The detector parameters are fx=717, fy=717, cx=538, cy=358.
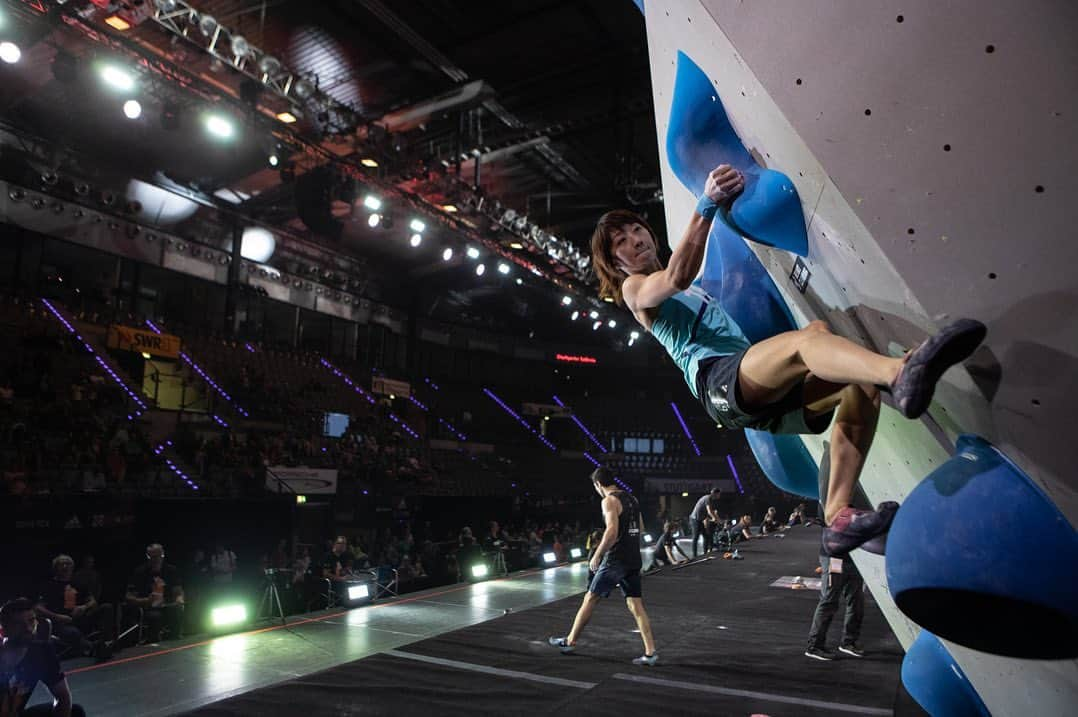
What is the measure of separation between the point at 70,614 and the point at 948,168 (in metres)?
8.24

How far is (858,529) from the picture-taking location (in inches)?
64.7

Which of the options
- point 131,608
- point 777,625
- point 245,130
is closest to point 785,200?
point 777,625

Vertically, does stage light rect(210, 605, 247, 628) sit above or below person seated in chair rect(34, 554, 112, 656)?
below

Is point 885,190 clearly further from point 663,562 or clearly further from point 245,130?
point 663,562

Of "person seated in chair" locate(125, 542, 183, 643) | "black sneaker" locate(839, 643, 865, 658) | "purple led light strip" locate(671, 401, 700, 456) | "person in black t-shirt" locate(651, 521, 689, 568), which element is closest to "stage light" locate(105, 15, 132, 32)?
"person seated in chair" locate(125, 542, 183, 643)

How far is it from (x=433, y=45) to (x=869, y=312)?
39.1ft

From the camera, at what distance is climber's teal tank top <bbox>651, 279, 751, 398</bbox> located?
89.0 inches

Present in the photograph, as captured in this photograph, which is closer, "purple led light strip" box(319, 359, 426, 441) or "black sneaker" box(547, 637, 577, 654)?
"black sneaker" box(547, 637, 577, 654)

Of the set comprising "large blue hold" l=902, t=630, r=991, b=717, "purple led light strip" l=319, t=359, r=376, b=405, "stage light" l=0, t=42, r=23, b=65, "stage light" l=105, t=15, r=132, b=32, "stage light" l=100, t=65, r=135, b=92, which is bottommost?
"large blue hold" l=902, t=630, r=991, b=717

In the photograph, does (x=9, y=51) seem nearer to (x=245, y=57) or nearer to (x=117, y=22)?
(x=117, y=22)

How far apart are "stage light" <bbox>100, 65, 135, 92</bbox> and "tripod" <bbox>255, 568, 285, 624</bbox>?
7015mm

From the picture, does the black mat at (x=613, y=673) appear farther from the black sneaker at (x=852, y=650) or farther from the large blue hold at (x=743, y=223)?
the large blue hold at (x=743, y=223)

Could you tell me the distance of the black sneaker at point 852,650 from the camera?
6.21m

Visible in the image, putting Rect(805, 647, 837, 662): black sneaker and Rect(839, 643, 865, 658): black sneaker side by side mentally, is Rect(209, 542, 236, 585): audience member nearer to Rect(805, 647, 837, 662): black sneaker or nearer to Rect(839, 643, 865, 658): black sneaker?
Rect(805, 647, 837, 662): black sneaker
